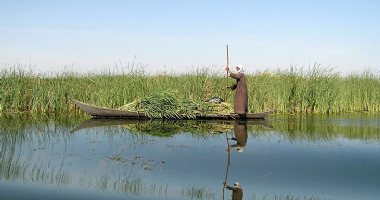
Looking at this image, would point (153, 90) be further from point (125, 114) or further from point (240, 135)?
point (240, 135)

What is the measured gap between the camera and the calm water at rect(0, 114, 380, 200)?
667cm

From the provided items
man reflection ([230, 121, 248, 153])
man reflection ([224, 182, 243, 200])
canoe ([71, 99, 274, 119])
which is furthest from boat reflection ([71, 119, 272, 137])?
man reflection ([224, 182, 243, 200])

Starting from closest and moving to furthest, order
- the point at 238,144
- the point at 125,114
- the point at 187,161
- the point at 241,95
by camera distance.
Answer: the point at 187,161 < the point at 238,144 < the point at 241,95 < the point at 125,114

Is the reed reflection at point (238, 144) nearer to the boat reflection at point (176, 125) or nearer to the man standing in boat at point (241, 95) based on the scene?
the boat reflection at point (176, 125)

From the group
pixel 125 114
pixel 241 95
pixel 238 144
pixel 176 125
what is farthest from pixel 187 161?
pixel 125 114

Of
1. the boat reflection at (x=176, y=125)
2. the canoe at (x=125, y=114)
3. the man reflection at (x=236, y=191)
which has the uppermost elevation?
the canoe at (x=125, y=114)

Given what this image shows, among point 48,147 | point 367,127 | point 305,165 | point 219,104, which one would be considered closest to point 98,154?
point 48,147

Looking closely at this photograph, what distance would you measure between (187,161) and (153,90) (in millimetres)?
10120

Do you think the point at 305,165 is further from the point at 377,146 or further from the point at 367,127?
the point at 367,127

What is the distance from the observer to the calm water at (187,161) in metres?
6.67

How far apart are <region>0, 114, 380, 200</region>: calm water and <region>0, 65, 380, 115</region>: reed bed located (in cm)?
427

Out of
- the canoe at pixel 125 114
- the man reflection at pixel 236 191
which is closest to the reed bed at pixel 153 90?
the canoe at pixel 125 114

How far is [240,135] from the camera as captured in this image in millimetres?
12109

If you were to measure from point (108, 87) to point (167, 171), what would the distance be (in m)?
11.1
